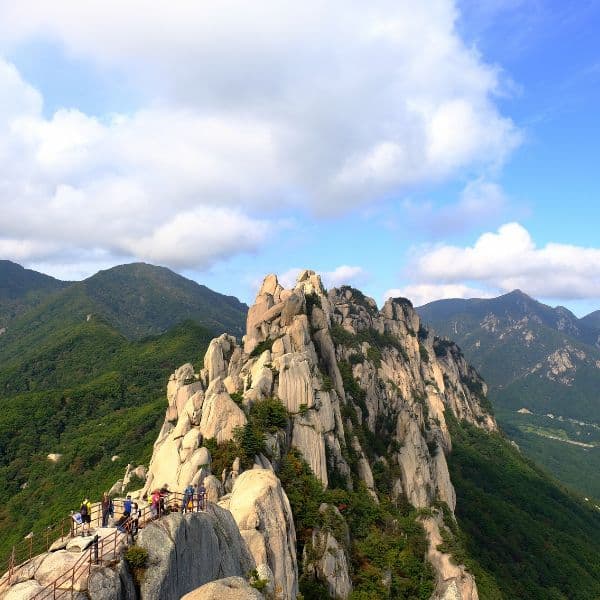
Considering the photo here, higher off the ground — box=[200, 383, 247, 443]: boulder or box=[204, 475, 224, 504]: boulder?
box=[200, 383, 247, 443]: boulder

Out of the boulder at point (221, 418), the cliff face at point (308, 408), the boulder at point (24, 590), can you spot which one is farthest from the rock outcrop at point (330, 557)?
the boulder at point (24, 590)

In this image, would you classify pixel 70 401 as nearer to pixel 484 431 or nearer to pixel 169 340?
pixel 169 340

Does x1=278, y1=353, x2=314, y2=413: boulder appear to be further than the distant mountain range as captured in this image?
No

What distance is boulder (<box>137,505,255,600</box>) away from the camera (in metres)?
18.0

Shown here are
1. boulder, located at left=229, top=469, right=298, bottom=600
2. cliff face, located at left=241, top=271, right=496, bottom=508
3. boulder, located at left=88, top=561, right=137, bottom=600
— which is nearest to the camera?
boulder, located at left=88, top=561, right=137, bottom=600

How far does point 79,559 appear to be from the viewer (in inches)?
644

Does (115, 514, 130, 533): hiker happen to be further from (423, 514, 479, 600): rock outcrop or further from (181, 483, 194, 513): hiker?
(423, 514, 479, 600): rock outcrop

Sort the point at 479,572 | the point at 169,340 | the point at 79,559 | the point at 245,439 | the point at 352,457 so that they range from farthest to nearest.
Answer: the point at 169,340 < the point at 479,572 < the point at 352,457 < the point at 245,439 < the point at 79,559

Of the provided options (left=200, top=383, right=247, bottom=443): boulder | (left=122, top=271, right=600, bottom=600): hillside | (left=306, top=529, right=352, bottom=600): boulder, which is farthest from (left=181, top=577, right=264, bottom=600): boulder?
(left=200, top=383, right=247, bottom=443): boulder

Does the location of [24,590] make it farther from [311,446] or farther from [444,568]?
[444,568]

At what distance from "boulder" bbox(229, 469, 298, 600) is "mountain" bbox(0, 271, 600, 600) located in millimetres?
130

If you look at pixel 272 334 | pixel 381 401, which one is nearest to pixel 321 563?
pixel 272 334

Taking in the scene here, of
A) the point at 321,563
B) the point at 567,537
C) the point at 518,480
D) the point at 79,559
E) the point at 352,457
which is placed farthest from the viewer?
the point at 518,480

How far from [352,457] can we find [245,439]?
2080cm
